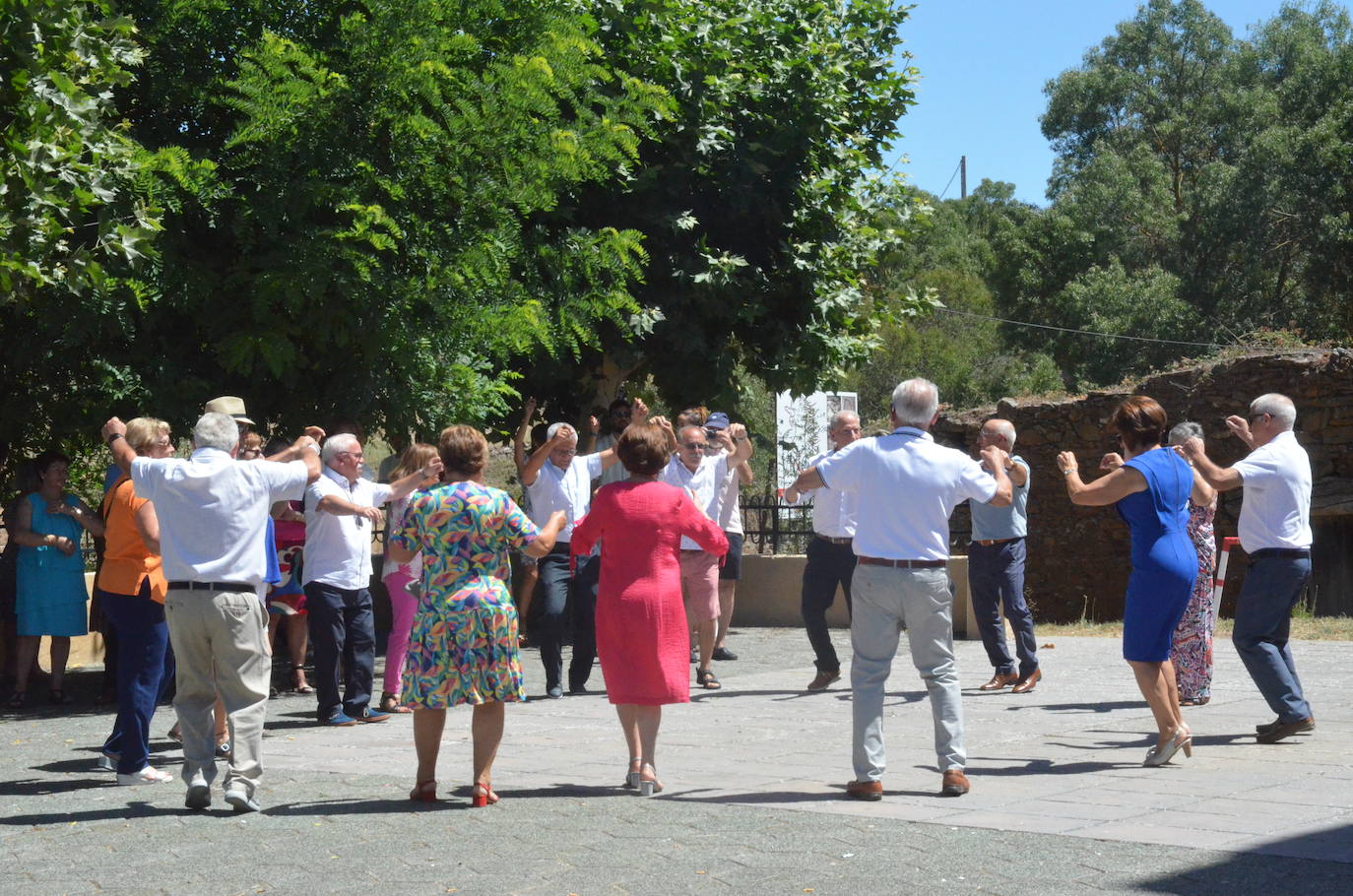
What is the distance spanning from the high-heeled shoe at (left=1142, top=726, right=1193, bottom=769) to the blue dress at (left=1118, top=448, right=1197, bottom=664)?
0.39 metres

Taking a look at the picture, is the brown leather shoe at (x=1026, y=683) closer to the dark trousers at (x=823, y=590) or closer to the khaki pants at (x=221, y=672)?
the dark trousers at (x=823, y=590)

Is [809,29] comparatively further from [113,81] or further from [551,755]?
[551,755]

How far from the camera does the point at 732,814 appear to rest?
6.30 meters

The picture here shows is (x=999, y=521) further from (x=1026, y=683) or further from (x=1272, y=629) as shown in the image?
(x=1272, y=629)

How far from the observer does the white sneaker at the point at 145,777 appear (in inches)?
289

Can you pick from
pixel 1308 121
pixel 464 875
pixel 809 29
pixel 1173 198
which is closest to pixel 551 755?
pixel 464 875

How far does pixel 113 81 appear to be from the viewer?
940 centimetres

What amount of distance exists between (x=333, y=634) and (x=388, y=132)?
344 centimetres

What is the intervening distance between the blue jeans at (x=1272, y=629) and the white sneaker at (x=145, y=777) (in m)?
5.56

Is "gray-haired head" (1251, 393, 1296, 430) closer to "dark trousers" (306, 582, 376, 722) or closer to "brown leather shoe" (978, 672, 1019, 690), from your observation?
"brown leather shoe" (978, 672, 1019, 690)

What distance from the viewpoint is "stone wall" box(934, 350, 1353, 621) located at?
58.2 ft

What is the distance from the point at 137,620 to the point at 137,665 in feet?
Answer: 0.74

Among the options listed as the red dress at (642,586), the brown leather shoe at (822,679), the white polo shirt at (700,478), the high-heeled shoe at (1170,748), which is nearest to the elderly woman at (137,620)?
the red dress at (642,586)

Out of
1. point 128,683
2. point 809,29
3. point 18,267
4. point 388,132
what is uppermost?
point 809,29
